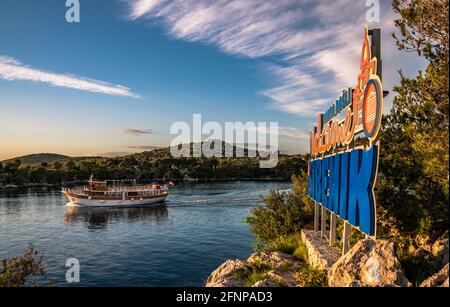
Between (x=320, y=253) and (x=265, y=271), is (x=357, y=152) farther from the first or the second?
(x=265, y=271)

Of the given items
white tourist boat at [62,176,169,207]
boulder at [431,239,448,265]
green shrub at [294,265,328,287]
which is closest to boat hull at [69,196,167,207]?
white tourist boat at [62,176,169,207]

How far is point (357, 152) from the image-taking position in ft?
38.3

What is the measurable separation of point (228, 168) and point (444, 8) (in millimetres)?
131463

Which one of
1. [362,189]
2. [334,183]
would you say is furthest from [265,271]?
[362,189]

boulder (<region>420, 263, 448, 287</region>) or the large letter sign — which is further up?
the large letter sign

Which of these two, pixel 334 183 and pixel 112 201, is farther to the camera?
pixel 112 201

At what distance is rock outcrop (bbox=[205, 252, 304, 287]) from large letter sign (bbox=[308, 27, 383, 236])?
3235mm

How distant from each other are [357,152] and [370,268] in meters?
3.60

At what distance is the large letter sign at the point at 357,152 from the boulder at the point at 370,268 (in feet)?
2.93

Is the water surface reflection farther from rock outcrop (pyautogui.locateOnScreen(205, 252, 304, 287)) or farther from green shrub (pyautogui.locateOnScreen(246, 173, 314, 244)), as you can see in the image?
rock outcrop (pyautogui.locateOnScreen(205, 252, 304, 287))

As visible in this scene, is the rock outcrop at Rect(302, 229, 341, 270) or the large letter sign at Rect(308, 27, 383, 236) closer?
the large letter sign at Rect(308, 27, 383, 236)

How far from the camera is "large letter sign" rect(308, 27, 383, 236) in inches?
401
